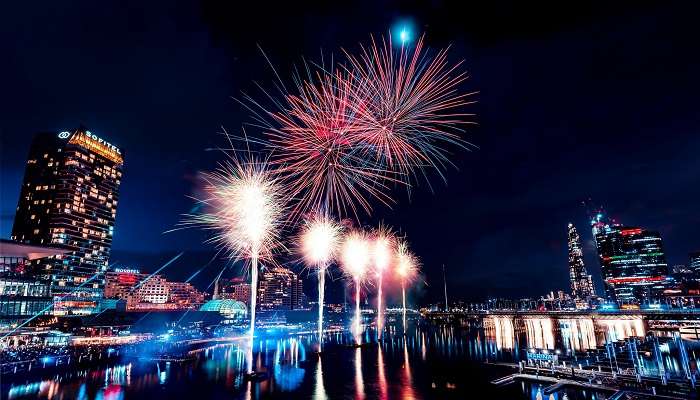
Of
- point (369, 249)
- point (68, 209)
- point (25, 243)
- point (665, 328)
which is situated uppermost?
point (68, 209)

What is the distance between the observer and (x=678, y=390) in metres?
32.9

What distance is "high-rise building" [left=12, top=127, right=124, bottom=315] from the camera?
137 m

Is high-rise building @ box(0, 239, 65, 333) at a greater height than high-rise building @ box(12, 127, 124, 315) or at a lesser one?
lesser

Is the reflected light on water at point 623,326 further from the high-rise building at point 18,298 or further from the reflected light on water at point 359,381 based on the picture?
the high-rise building at point 18,298

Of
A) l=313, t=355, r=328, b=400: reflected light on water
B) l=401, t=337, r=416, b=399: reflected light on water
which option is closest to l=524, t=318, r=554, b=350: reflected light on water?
l=401, t=337, r=416, b=399: reflected light on water

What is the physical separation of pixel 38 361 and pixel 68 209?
110m

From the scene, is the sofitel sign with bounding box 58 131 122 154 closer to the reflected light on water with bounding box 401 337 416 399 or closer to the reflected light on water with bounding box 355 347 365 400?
the reflected light on water with bounding box 355 347 365 400

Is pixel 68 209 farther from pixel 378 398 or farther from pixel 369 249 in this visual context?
pixel 378 398

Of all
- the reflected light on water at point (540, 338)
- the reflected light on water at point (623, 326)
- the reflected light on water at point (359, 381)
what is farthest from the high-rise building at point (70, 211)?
the reflected light on water at point (623, 326)

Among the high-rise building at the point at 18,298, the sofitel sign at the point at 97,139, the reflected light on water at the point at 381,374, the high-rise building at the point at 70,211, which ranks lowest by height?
the reflected light on water at the point at 381,374

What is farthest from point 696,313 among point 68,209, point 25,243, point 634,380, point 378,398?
point 68,209

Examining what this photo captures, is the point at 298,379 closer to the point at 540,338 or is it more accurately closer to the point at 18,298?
the point at 540,338

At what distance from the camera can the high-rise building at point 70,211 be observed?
136750 mm

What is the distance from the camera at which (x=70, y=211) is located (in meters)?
140
